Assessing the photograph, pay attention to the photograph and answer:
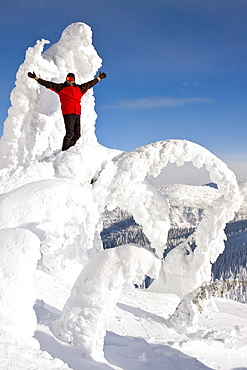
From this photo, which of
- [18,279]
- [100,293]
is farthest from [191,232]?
[18,279]

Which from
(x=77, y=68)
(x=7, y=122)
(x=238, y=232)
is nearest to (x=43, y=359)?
(x=7, y=122)

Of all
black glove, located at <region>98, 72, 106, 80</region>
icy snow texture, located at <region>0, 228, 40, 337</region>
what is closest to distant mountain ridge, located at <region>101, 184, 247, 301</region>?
black glove, located at <region>98, 72, 106, 80</region>

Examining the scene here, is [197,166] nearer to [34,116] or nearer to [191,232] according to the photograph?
[34,116]

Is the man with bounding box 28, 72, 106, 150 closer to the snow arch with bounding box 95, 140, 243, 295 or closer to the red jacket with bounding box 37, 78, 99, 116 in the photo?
the red jacket with bounding box 37, 78, 99, 116

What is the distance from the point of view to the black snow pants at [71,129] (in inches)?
343

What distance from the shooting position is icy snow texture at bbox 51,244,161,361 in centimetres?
468

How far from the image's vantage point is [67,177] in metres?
8.14

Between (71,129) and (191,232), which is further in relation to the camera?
(191,232)

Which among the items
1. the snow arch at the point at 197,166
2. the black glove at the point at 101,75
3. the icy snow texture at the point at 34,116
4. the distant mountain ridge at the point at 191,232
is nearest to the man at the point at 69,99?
the black glove at the point at 101,75

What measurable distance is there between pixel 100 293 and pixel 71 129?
198 inches

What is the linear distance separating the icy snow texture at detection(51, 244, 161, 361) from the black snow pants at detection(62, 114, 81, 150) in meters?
4.59

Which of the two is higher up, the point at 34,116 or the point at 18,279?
the point at 34,116

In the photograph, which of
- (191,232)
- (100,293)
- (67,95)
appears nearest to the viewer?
(100,293)

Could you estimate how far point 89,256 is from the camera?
9.11m
